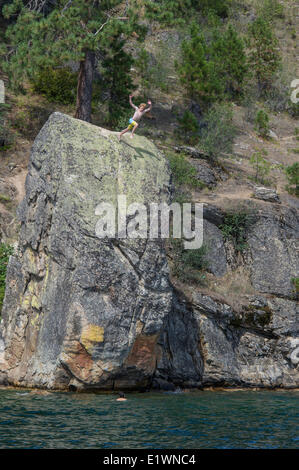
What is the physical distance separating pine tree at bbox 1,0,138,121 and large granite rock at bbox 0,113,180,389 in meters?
11.1

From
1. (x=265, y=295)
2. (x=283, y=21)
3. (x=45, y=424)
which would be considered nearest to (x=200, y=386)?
(x=265, y=295)

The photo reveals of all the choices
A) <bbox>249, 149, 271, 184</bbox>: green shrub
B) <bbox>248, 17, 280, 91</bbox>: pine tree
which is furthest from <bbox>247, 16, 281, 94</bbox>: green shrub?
<bbox>249, 149, 271, 184</bbox>: green shrub

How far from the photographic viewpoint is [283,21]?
6850 centimetres

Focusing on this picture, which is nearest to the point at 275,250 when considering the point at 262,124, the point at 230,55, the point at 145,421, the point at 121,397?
the point at 121,397

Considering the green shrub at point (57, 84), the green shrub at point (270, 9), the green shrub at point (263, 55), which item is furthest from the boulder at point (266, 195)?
the green shrub at point (270, 9)

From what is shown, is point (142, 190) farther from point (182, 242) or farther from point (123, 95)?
point (123, 95)

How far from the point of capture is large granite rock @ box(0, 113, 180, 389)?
2147 cm

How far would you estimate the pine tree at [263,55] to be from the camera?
181 ft

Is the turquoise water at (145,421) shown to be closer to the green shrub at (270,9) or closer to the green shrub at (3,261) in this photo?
the green shrub at (3,261)

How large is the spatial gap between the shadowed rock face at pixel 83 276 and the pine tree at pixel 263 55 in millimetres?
34232

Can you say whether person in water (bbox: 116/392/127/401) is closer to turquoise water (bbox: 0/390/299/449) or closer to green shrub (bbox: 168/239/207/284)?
turquoise water (bbox: 0/390/299/449)

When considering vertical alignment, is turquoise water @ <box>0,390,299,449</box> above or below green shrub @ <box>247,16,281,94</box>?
below

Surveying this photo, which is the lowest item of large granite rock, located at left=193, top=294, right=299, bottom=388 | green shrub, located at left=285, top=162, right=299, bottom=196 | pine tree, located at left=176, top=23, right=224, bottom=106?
large granite rock, located at left=193, top=294, right=299, bottom=388

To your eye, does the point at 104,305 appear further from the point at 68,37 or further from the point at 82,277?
the point at 68,37
